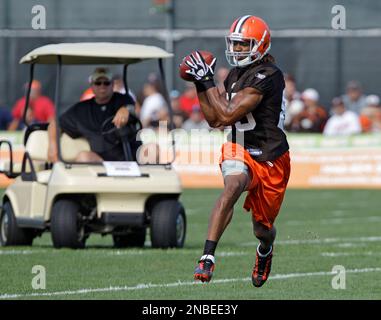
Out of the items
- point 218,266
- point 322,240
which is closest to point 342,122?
point 322,240

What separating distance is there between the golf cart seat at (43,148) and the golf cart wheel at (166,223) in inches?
44.5

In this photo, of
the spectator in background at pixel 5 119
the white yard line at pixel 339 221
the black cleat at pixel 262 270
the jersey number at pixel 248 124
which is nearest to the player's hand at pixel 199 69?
the jersey number at pixel 248 124

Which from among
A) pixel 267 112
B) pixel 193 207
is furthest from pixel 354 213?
pixel 267 112

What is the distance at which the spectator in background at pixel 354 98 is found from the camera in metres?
Result: 23.2

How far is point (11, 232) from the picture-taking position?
12.9 metres

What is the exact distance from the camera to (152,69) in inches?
962

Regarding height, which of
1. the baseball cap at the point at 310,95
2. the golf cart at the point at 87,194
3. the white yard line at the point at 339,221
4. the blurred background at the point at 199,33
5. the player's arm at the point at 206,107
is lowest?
the white yard line at the point at 339,221

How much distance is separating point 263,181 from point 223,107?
2.18ft

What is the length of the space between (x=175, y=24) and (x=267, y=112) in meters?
15.2

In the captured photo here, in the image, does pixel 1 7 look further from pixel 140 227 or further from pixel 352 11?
pixel 140 227

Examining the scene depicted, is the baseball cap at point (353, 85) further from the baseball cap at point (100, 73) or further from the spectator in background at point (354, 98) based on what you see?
the baseball cap at point (100, 73)

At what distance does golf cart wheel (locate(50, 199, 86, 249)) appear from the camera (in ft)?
39.7

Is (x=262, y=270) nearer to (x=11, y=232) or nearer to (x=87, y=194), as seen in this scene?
(x=87, y=194)

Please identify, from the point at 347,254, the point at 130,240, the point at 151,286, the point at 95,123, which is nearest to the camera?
the point at 151,286
